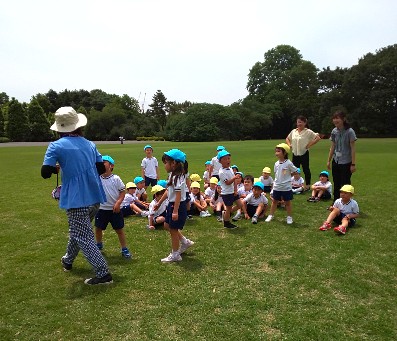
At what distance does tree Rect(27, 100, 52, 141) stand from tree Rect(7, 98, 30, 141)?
126 centimetres

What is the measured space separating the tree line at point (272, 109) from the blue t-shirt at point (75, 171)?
61707mm

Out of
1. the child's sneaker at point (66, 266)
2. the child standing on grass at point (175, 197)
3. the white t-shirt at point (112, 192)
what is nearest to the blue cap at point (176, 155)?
the child standing on grass at point (175, 197)

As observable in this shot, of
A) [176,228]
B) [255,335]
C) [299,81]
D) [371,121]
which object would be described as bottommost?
[255,335]

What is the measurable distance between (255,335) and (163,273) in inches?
78.5

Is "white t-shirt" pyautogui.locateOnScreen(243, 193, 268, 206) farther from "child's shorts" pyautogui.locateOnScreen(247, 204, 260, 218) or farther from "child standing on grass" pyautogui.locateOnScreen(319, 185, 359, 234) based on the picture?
"child standing on grass" pyautogui.locateOnScreen(319, 185, 359, 234)

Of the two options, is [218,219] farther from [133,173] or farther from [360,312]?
[133,173]

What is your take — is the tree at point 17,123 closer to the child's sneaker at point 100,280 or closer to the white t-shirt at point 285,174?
the white t-shirt at point 285,174

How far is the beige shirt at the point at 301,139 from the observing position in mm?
10570

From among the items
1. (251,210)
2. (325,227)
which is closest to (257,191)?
(251,210)

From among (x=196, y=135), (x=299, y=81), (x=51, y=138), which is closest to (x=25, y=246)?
(x=196, y=135)

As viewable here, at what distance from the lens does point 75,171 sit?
473cm

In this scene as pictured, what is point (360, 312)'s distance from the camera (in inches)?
162

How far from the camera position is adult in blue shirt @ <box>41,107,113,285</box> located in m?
4.68

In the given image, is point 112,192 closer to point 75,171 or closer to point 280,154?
point 75,171
